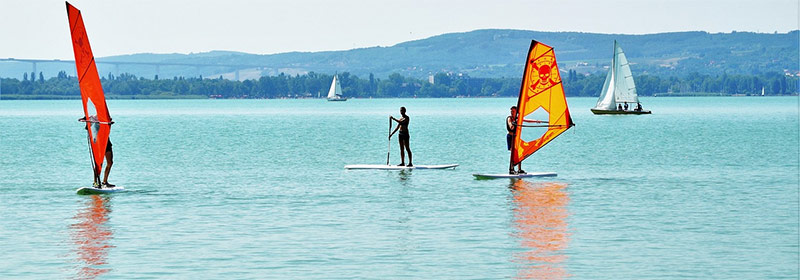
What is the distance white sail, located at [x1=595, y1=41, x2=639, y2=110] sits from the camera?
124875mm

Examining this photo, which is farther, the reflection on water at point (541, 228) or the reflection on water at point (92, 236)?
the reflection on water at point (92, 236)

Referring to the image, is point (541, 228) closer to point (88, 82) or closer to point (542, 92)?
point (542, 92)

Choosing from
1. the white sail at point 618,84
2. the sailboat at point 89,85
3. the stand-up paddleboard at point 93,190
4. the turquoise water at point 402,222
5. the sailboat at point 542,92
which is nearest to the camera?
the turquoise water at point 402,222

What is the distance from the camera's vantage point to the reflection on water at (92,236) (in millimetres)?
22375

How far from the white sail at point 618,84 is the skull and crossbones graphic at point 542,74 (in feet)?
276

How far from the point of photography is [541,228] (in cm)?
2755

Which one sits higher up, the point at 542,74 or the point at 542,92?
the point at 542,74

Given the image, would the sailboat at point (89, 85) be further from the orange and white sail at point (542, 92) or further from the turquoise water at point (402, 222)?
the orange and white sail at point (542, 92)

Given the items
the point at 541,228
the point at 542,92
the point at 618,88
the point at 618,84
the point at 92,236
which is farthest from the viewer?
the point at 618,88

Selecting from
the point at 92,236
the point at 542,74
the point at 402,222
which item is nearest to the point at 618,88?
the point at 542,74

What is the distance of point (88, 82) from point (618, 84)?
97996mm

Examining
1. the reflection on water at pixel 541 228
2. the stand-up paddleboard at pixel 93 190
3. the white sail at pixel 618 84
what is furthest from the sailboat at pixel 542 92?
the white sail at pixel 618 84

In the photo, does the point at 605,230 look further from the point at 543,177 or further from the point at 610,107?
the point at 610,107

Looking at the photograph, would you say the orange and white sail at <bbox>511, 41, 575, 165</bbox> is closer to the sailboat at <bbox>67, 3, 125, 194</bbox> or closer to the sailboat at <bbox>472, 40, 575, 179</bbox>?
the sailboat at <bbox>472, 40, 575, 179</bbox>
